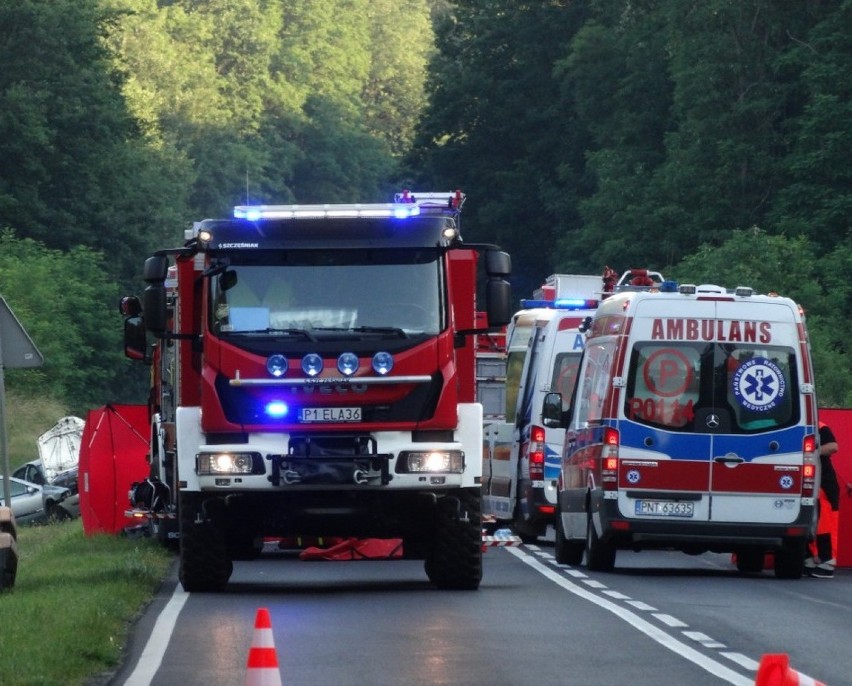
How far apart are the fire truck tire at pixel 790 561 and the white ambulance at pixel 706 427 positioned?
2.3 inches

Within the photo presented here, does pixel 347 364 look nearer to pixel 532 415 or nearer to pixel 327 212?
pixel 327 212

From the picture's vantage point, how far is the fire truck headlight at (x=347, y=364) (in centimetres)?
1803

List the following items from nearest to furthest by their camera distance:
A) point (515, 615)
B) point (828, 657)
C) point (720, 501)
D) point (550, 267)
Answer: point (828, 657) < point (515, 615) < point (720, 501) < point (550, 267)

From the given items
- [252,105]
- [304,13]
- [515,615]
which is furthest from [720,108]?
[304,13]

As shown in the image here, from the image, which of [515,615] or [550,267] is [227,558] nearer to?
[515,615]

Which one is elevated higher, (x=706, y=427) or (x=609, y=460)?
(x=706, y=427)

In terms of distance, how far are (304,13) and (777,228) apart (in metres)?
108

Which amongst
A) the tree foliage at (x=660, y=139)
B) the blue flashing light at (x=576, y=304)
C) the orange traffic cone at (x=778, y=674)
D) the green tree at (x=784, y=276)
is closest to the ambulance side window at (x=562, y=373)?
the blue flashing light at (x=576, y=304)

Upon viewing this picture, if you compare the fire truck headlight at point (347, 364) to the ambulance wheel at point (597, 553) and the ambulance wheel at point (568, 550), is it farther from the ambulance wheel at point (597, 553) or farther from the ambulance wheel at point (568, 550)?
the ambulance wheel at point (568, 550)

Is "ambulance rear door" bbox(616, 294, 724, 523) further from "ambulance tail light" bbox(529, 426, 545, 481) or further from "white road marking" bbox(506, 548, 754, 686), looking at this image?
"ambulance tail light" bbox(529, 426, 545, 481)

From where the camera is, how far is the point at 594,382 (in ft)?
74.3

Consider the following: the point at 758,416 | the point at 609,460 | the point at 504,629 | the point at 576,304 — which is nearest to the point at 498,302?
the point at 504,629

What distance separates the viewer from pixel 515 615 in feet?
54.9

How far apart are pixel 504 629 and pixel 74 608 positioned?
305 cm
